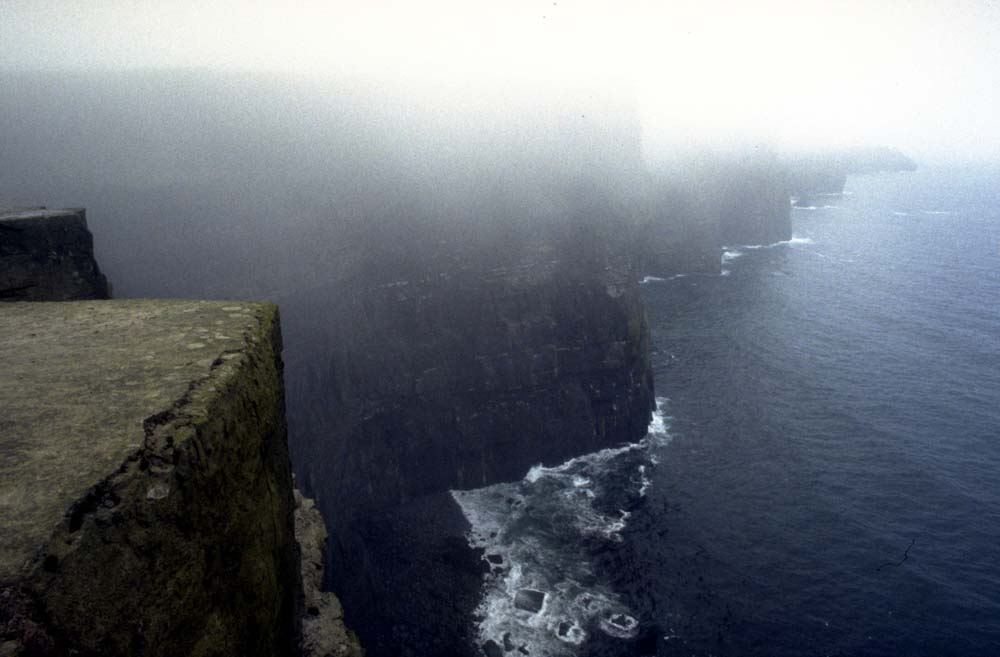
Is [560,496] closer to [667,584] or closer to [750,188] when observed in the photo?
[667,584]

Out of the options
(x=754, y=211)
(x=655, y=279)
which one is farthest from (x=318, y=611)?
(x=754, y=211)

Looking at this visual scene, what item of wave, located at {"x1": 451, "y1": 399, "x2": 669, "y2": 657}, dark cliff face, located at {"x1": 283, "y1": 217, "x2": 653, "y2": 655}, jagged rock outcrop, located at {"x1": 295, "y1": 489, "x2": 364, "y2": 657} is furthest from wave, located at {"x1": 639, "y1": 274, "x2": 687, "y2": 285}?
jagged rock outcrop, located at {"x1": 295, "y1": 489, "x2": 364, "y2": 657}

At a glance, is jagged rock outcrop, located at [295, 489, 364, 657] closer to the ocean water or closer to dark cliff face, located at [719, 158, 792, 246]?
the ocean water

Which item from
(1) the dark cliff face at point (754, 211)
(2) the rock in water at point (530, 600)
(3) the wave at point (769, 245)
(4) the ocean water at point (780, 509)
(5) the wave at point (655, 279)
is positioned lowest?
(2) the rock in water at point (530, 600)

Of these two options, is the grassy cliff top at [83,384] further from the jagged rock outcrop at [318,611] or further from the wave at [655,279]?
the wave at [655,279]

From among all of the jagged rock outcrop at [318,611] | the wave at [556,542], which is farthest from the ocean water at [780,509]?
the jagged rock outcrop at [318,611]

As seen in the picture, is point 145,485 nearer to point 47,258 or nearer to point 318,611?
point 318,611
